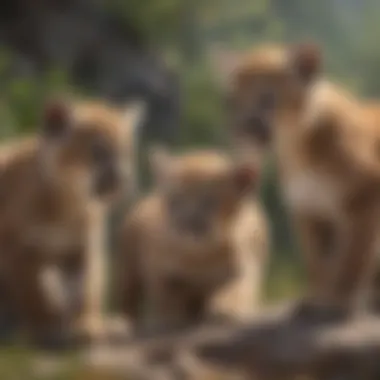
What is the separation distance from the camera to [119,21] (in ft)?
5.35

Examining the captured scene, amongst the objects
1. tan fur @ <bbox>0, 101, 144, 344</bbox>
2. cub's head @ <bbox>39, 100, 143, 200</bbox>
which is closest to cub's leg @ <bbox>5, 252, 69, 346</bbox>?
tan fur @ <bbox>0, 101, 144, 344</bbox>

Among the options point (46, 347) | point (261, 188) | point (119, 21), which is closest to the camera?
point (46, 347)

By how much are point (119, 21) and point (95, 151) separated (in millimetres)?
376

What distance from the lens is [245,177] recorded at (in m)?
1.30

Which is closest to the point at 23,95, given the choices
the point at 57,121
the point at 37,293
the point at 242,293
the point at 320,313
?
the point at 57,121

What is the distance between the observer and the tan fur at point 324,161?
4.40 ft

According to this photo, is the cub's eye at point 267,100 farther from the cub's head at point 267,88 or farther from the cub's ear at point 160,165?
the cub's ear at point 160,165

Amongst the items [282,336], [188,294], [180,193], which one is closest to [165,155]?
[180,193]

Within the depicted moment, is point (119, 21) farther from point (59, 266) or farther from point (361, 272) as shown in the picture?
point (361, 272)

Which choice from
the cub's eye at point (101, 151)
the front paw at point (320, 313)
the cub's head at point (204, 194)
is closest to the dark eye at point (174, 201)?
the cub's head at point (204, 194)

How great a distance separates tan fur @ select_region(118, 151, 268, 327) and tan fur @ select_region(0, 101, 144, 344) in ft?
0.18

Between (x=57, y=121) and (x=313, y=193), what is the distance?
14.7 inches

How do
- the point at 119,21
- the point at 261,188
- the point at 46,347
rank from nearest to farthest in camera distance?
the point at 46,347
the point at 261,188
the point at 119,21

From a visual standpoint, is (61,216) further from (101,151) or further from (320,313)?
(320,313)
